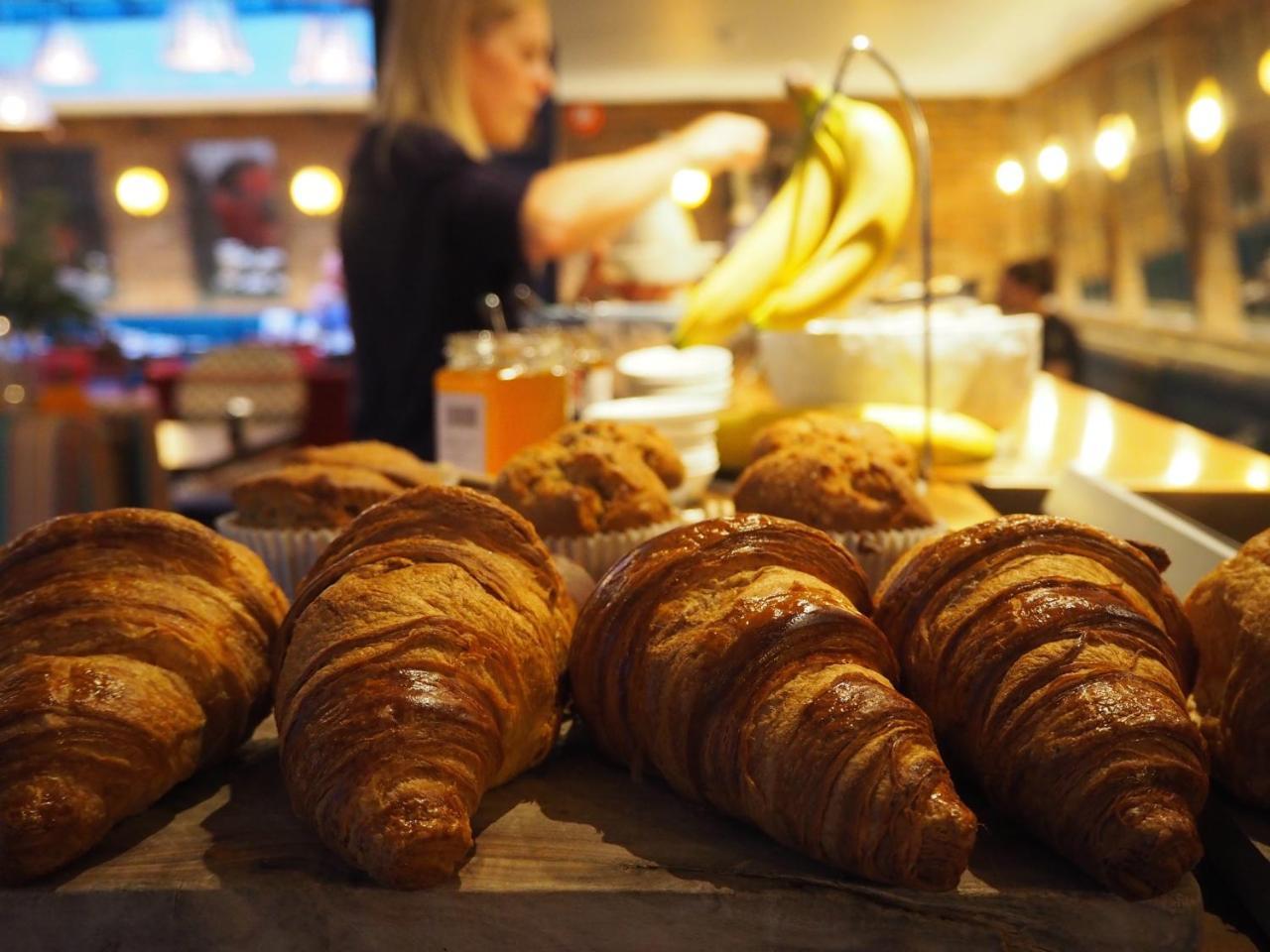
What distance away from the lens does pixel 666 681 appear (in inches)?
28.3

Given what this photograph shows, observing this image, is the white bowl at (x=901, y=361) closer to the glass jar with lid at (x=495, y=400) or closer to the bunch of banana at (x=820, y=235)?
the bunch of banana at (x=820, y=235)

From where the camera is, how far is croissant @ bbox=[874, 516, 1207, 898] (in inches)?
24.9

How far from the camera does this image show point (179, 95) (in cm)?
1412

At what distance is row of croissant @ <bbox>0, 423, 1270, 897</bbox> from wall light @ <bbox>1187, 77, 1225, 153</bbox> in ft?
29.6

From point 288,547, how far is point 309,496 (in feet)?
0.20

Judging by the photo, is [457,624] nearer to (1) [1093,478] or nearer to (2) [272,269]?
(1) [1093,478]

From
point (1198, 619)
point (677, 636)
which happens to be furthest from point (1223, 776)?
point (677, 636)

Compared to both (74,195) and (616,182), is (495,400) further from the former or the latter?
(74,195)

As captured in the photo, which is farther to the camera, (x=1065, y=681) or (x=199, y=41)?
(x=199, y=41)

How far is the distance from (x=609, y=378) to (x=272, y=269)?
13.9m

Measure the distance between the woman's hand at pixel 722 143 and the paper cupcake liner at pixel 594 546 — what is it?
6.26ft

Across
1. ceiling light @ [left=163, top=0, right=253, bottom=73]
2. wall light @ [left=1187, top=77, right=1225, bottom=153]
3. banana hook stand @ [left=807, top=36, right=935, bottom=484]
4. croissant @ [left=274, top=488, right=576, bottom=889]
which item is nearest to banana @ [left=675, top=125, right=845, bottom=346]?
banana hook stand @ [left=807, top=36, right=935, bottom=484]

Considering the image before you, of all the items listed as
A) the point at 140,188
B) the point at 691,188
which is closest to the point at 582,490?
the point at 691,188

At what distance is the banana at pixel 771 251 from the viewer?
2.08 m
